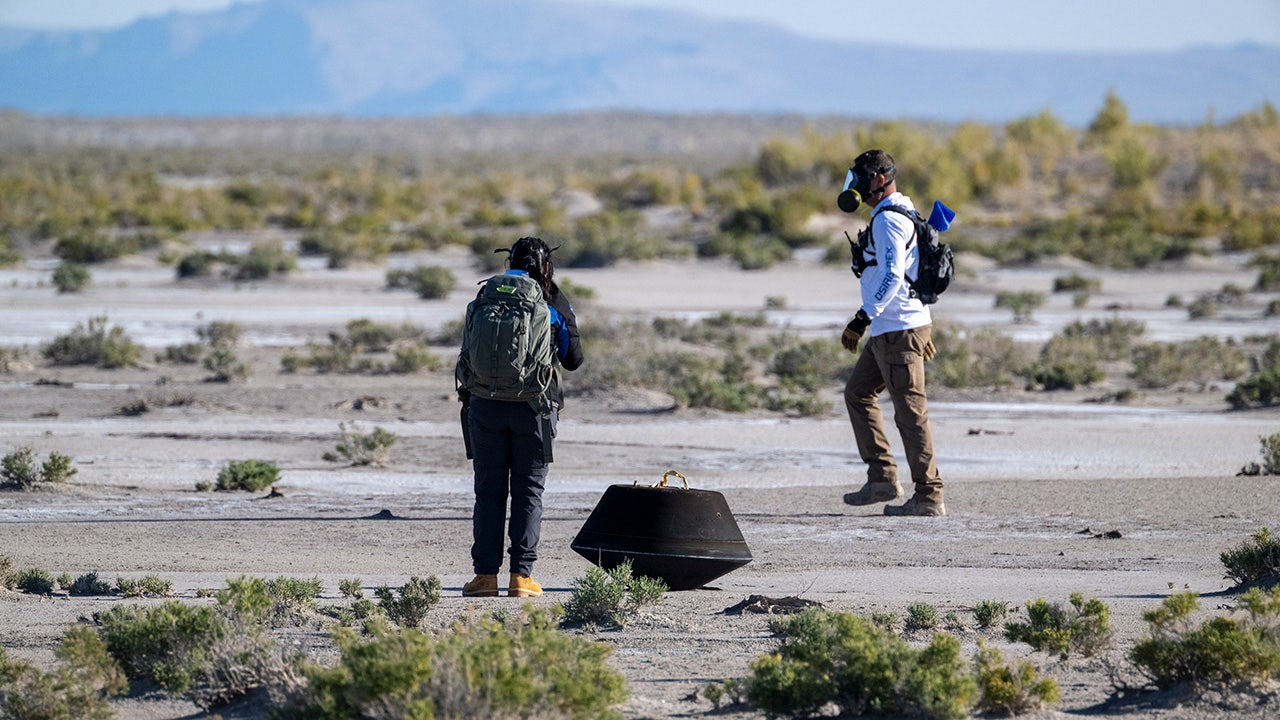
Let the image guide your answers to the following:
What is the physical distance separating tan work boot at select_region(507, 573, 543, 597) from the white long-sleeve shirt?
3.07 meters

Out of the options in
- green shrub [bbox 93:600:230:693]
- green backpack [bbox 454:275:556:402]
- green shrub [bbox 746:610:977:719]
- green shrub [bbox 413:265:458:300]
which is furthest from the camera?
green shrub [bbox 413:265:458:300]

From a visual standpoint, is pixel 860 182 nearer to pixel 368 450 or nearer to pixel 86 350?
pixel 368 450

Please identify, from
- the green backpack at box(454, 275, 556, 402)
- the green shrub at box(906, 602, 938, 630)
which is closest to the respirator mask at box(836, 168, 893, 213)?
the green backpack at box(454, 275, 556, 402)

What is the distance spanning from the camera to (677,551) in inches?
306

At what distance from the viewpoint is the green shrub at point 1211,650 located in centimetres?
584

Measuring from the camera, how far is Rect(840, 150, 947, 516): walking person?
994 cm

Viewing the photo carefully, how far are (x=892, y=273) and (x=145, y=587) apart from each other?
15.0 feet

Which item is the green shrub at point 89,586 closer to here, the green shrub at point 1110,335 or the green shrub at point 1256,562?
the green shrub at point 1256,562

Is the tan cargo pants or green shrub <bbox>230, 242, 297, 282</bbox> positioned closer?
the tan cargo pants

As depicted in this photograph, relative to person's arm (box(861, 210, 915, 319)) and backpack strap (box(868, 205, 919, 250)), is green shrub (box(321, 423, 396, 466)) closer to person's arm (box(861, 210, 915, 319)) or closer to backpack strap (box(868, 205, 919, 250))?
person's arm (box(861, 210, 915, 319))

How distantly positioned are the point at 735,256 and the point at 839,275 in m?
3.15

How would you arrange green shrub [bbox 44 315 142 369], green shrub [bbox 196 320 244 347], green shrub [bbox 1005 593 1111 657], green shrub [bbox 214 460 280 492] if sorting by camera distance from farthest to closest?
green shrub [bbox 196 320 244 347] < green shrub [bbox 44 315 142 369] < green shrub [bbox 214 460 280 492] < green shrub [bbox 1005 593 1111 657]

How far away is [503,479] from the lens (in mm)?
8039

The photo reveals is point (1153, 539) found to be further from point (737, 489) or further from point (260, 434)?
point (260, 434)
